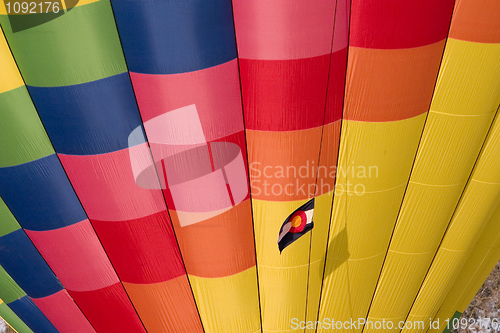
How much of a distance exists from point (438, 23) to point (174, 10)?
161 cm

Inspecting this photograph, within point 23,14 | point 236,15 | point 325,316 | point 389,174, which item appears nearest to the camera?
point 23,14

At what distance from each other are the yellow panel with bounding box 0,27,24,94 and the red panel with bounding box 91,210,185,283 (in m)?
1.09

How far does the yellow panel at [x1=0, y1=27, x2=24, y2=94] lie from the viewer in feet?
7.83

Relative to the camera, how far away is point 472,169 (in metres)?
3.24

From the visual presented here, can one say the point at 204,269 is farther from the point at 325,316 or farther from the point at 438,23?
the point at 438,23

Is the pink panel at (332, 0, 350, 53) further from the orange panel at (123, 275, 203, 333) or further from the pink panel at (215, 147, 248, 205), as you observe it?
the orange panel at (123, 275, 203, 333)

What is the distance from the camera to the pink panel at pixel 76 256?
3098 millimetres

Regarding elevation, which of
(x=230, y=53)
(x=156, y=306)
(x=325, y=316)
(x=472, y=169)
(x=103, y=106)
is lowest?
(x=325, y=316)

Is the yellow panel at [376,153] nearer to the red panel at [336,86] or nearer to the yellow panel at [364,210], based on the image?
the yellow panel at [364,210]

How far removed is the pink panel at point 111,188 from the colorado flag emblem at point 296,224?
89 cm

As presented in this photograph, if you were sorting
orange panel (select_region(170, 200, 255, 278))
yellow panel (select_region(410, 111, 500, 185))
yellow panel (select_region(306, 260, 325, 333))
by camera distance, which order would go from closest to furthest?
yellow panel (select_region(410, 111, 500, 185))
orange panel (select_region(170, 200, 255, 278))
yellow panel (select_region(306, 260, 325, 333))

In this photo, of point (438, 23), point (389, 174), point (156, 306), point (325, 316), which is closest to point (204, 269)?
point (156, 306)

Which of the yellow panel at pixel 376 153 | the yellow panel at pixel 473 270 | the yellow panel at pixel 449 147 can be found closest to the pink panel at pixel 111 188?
the yellow panel at pixel 376 153

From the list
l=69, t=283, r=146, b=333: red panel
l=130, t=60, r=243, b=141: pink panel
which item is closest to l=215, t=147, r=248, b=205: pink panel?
l=130, t=60, r=243, b=141: pink panel
